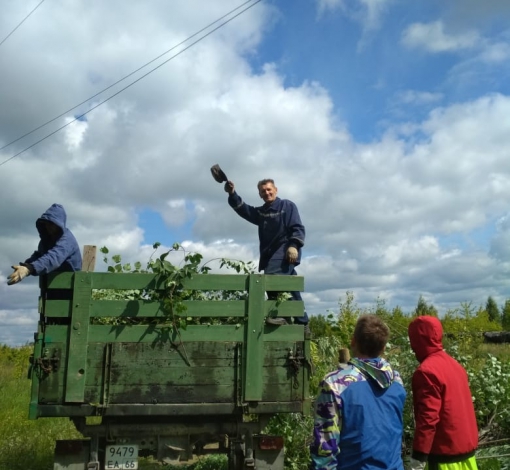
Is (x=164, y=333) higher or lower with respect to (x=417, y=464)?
higher

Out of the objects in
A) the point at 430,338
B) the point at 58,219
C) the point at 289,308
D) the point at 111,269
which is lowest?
the point at 430,338

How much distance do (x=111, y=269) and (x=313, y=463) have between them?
3.05 meters

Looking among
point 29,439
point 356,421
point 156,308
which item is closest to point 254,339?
point 156,308

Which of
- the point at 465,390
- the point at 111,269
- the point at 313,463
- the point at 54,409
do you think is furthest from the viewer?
the point at 111,269

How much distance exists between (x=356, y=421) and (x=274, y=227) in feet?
11.9

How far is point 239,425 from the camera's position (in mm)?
4844

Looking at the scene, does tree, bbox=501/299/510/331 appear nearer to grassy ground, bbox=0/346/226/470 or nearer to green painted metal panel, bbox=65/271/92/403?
grassy ground, bbox=0/346/226/470

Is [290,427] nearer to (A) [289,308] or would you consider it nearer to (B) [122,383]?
(A) [289,308]

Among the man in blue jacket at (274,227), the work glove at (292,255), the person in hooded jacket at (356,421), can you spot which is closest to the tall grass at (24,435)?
the man in blue jacket at (274,227)

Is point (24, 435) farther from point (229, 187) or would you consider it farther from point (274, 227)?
point (274, 227)

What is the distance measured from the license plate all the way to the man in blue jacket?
211 centimetres

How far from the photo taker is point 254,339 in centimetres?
472

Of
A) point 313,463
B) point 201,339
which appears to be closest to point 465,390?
point 313,463

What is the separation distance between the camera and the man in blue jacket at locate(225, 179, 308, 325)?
231 inches
